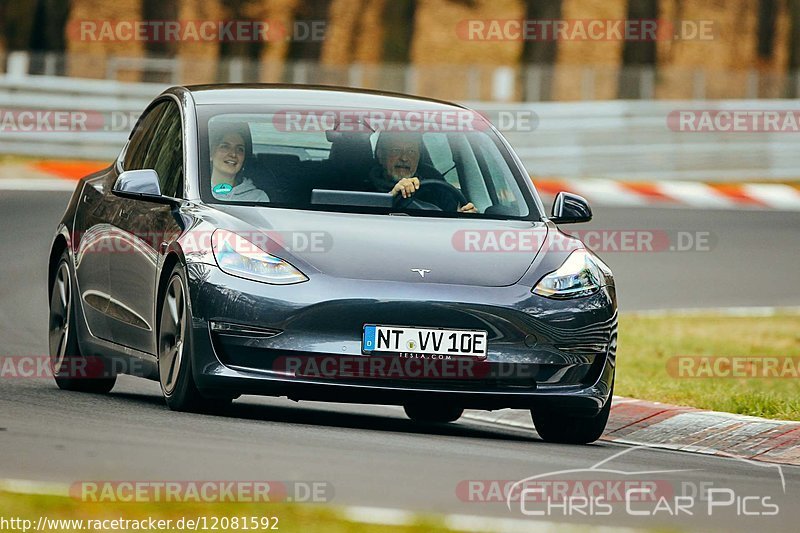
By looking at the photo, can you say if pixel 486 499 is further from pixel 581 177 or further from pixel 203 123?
pixel 581 177

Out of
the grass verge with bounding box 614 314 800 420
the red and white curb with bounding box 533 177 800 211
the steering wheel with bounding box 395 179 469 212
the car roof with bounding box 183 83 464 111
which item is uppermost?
the car roof with bounding box 183 83 464 111

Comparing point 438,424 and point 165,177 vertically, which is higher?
point 165,177

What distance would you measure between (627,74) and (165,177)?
25.0 meters

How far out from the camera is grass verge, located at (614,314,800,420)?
422 inches

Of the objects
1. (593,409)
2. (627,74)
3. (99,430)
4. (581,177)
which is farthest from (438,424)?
(627,74)

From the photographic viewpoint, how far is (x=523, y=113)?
30656 mm

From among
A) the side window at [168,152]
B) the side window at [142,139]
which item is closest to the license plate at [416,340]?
the side window at [168,152]

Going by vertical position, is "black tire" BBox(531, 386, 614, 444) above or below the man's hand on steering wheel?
below

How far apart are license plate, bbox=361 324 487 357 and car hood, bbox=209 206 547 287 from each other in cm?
23
